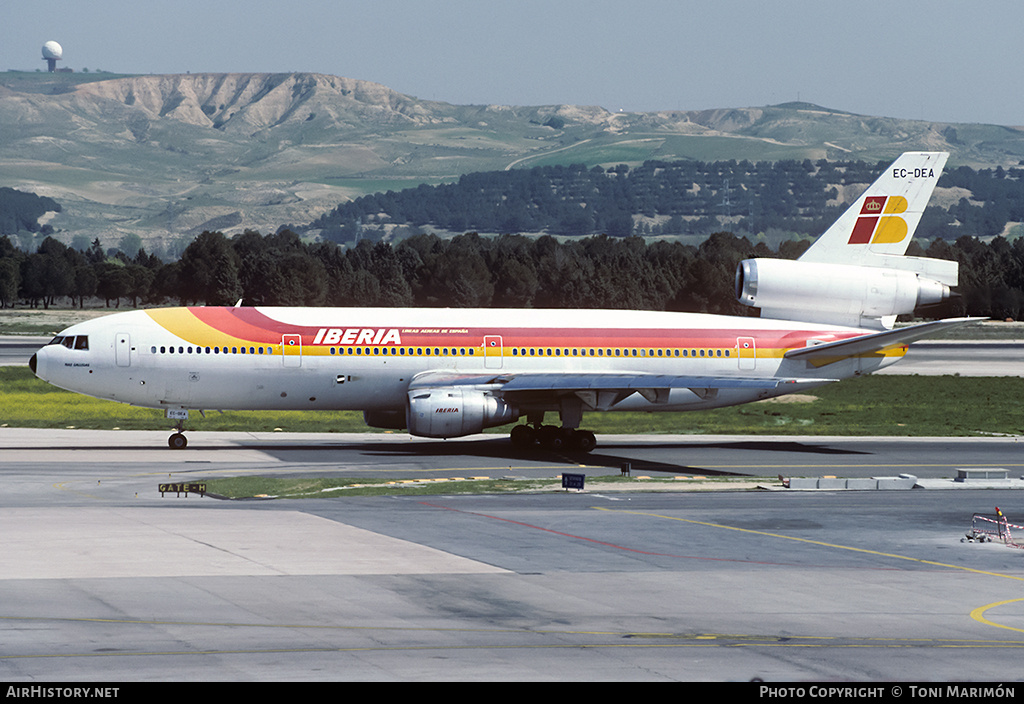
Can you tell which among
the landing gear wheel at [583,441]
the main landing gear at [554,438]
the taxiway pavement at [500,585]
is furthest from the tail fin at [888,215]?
the taxiway pavement at [500,585]

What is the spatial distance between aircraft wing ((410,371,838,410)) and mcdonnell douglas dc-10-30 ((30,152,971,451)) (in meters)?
0.08

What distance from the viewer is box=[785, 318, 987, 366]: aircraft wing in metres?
50.5

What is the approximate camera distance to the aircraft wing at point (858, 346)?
50469 millimetres

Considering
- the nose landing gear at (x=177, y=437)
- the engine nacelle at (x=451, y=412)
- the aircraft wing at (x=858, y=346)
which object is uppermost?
the aircraft wing at (x=858, y=346)

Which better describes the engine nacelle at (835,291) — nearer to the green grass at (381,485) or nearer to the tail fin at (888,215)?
the tail fin at (888,215)

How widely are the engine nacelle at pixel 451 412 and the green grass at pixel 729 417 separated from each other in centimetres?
1238

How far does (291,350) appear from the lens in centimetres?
4906

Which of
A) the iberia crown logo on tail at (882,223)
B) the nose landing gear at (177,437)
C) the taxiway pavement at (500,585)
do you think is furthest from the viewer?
the iberia crown logo on tail at (882,223)

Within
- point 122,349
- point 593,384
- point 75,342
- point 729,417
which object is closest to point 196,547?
point 122,349

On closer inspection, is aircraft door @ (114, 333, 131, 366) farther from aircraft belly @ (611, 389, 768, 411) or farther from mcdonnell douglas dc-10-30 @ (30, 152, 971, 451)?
aircraft belly @ (611, 389, 768, 411)

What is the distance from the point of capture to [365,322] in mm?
50125

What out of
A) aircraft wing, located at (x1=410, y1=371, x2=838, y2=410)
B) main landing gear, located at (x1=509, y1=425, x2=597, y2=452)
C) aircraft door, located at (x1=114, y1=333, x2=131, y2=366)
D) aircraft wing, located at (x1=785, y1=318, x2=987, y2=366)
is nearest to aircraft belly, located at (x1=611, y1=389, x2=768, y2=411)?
aircraft wing, located at (x1=410, y1=371, x2=838, y2=410)
